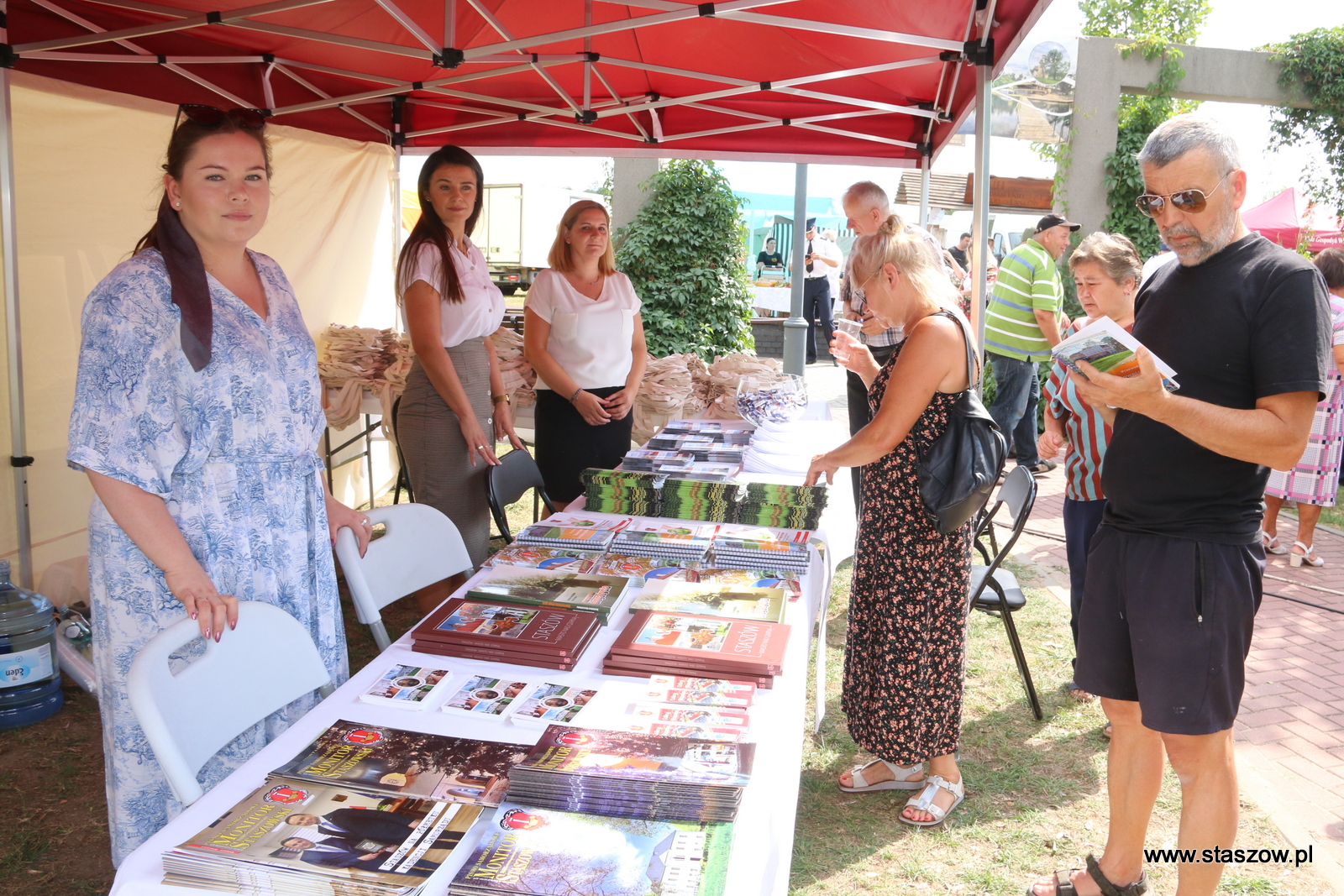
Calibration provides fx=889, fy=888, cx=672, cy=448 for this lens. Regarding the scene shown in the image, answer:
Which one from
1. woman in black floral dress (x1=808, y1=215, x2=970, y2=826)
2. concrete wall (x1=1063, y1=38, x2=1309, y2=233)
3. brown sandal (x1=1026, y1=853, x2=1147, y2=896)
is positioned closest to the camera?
brown sandal (x1=1026, y1=853, x2=1147, y2=896)

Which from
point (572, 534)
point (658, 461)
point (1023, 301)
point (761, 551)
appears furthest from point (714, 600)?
point (1023, 301)

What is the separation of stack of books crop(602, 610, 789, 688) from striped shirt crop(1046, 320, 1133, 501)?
5.63ft

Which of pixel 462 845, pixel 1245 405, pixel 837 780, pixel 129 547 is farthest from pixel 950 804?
pixel 129 547

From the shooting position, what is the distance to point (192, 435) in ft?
5.71

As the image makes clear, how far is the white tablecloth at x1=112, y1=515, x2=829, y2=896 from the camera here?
1132 mm

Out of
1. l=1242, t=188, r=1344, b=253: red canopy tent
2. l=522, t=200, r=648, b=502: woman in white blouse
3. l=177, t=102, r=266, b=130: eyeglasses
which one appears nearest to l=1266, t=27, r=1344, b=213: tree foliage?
l=1242, t=188, r=1344, b=253: red canopy tent

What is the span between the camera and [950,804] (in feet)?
8.87

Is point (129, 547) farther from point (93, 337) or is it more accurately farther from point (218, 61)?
point (218, 61)

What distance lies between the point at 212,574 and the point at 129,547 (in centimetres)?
16

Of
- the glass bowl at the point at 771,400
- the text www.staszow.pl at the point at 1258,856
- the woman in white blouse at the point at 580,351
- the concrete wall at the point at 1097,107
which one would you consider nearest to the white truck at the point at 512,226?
the concrete wall at the point at 1097,107

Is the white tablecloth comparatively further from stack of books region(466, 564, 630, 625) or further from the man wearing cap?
the man wearing cap

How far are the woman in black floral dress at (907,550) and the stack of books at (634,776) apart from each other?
1.23m

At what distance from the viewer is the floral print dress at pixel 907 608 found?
246 centimetres

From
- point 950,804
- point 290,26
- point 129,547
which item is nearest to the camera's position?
point 129,547
